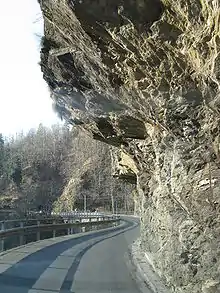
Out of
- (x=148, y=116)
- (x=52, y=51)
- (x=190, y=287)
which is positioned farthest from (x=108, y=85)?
(x=190, y=287)

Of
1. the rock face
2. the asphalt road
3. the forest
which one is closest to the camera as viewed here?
the rock face

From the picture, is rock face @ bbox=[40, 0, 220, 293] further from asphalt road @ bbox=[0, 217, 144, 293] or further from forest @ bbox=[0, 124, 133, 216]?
forest @ bbox=[0, 124, 133, 216]

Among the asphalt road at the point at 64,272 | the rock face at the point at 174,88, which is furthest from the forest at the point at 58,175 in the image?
the rock face at the point at 174,88

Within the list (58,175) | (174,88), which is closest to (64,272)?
(174,88)

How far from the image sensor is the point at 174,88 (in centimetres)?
980

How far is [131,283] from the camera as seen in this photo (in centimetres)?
1146

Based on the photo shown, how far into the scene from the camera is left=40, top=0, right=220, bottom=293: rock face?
25.6 ft

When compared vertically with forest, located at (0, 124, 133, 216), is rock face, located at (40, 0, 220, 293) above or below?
below

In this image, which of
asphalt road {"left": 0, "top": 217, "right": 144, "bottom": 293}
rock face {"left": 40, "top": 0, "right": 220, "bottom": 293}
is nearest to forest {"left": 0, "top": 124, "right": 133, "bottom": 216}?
asphalt road {"left": 0, "top": 217, "right": 144, "bottom": 293}

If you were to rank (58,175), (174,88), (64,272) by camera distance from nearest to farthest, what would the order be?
(174,88), (64,272), (58,175)

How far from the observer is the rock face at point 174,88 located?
781 centimetres

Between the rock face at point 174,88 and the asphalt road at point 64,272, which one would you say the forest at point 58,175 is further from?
the rock face at point 174,88

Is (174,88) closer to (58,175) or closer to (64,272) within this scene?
(64,272)

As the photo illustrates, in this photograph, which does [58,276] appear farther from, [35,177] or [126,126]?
[35,177]
